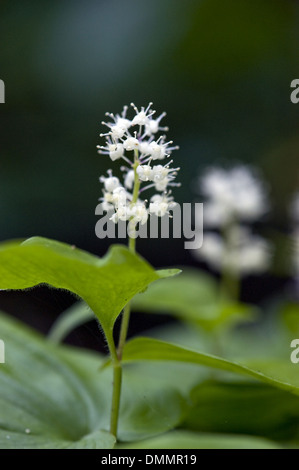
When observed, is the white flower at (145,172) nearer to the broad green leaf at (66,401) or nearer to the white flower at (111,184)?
the white flower at (111,184)

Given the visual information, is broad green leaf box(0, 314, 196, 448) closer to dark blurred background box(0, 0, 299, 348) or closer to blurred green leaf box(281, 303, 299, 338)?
blurred green leaf box(281, 303, 299, 338)

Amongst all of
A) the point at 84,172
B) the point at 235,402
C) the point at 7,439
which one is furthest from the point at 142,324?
the point at 7,439

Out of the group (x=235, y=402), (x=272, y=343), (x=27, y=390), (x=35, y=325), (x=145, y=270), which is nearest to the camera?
(x=145, y=270)

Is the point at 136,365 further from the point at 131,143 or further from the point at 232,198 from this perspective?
the point at 131,143

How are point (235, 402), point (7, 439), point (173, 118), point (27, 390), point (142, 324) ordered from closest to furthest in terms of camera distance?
point (7, 439), point (27, 390), point (235, 402), point (142, 324), point (173, 118)

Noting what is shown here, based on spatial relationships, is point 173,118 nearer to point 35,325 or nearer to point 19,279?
point 35,325
